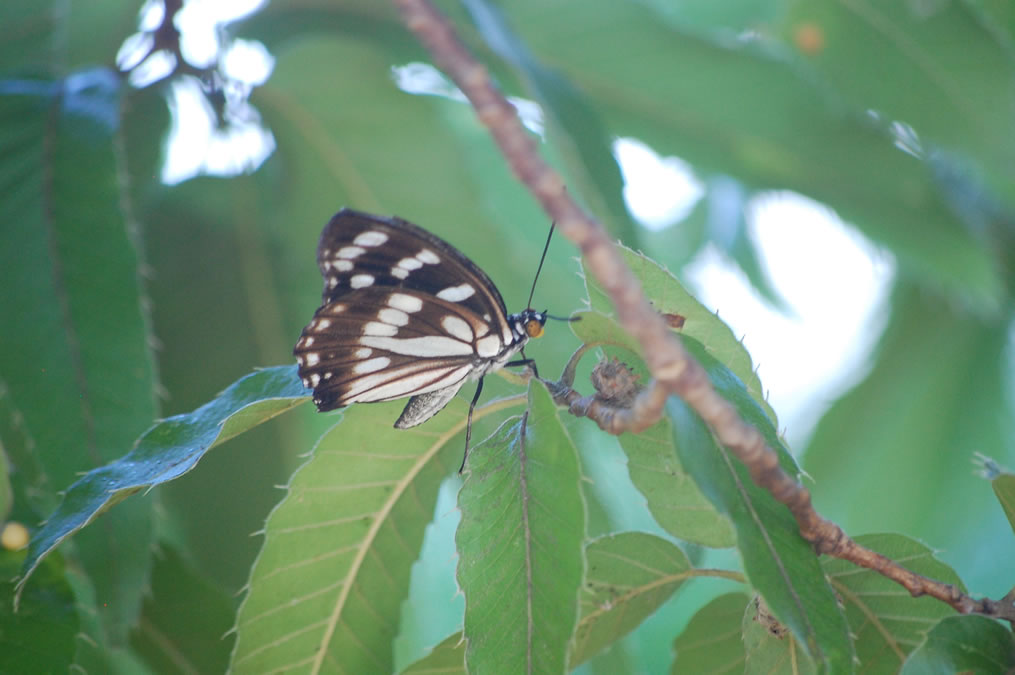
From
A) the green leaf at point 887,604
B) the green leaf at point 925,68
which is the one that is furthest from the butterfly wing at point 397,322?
the green leaf at point 925,68

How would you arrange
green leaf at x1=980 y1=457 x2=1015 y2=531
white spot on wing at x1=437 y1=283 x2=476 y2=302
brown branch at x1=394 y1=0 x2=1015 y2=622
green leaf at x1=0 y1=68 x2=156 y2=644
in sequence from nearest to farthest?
1. brown branch at x1=394 y1=0 x2=1015 y2=622
2. green leaf at x1=980 y1=457 x2=1015 y2=531
3. white spot on wing at x1=437 y1=283 x2=476 y2=302
4. green leaf at x1=0 y1=68 x2=156 y2=644

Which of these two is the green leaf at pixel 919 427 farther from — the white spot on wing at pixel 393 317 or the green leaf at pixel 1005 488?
the white spot on wing at pixel 393 317

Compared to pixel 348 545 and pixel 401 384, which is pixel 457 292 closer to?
pixel 401 384

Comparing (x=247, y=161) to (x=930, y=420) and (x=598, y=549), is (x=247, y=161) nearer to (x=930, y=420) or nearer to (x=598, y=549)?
(x=598, y=549)

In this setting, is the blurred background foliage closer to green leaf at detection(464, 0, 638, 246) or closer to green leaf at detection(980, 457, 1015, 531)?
green leaf at detection(464, 0, 638, 246)

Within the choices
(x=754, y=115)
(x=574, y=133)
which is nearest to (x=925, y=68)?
(x=754, y=115)

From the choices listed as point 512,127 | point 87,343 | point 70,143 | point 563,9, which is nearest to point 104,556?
point 87,343

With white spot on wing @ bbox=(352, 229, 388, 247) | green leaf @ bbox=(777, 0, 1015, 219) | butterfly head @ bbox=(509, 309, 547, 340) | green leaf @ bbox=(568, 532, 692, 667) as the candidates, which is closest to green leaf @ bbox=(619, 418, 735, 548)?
green leaf @ bbox=(568, 532, 692, 667)

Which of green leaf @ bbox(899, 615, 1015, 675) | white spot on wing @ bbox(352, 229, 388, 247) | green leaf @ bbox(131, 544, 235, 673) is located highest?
white spot on wing @ bbox(352, 229, 388, 247)
